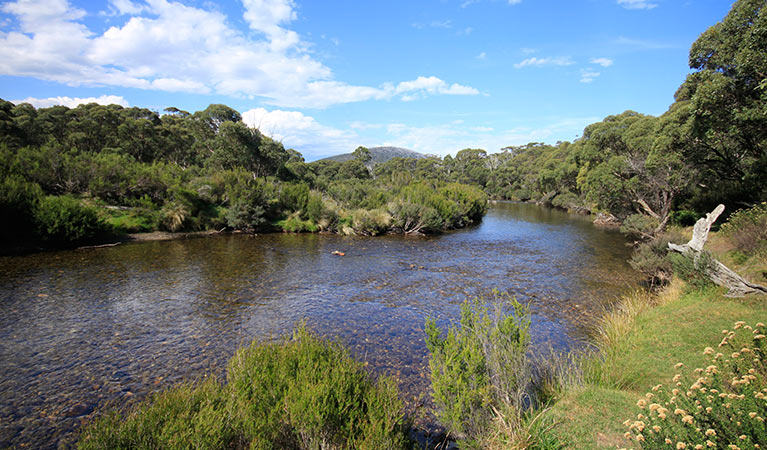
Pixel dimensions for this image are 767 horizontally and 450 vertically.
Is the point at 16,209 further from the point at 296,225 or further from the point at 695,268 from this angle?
the point at 695,268

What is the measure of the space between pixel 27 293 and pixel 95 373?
278 inches

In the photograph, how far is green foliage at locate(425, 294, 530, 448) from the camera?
459 centimetres

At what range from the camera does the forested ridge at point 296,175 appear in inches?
578

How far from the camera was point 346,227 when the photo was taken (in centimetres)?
2745

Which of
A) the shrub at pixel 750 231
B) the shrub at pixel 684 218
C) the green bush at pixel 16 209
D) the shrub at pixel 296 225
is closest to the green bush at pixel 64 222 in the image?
the green bush at pixel 16 209

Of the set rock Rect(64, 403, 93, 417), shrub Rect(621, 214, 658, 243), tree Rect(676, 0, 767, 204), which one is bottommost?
rock Rect(64, 403, 93, 417)

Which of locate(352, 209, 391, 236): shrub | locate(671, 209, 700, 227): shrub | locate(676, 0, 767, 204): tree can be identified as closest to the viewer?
locate(676, 0, 767, 204): tree

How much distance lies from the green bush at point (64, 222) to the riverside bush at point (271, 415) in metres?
18.7

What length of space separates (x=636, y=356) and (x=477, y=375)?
15.1ft

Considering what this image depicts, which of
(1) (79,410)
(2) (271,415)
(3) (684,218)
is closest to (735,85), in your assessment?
(3) (684,218)

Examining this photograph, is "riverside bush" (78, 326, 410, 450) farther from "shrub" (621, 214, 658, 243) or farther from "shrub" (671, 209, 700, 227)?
"shrub" (671, 209, 700, 227)

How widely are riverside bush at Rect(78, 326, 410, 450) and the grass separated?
8.91ft

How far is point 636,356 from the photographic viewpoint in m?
6.98

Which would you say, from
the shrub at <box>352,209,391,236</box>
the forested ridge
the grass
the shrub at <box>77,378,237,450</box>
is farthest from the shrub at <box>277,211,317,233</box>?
the shrub at <box>77,378,237,450</box>
